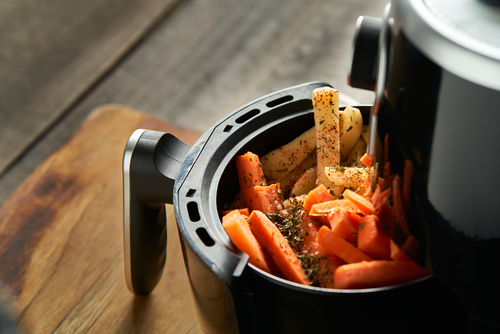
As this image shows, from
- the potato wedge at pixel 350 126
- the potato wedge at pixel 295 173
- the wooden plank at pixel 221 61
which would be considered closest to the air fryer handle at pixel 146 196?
the potato wedge at pixel 295 173

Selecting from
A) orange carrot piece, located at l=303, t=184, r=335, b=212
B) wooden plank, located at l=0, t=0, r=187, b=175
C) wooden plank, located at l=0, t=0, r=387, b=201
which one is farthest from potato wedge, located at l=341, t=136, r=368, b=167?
wooden plank, located at l=0, t=0, r=187, b=175

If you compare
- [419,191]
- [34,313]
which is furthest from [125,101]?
[419,191]

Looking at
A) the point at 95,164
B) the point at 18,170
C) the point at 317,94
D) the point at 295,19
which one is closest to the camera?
the point at 317,94

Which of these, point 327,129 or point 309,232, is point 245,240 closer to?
point 309,232

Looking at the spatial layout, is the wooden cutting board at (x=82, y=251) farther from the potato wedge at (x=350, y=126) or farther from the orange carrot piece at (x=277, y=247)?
the potato wedge at (x=350, y=126)

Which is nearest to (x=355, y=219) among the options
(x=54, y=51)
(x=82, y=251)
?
(x=82, y=251)

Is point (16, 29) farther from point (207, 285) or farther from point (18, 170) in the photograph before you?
point (207, 285)
